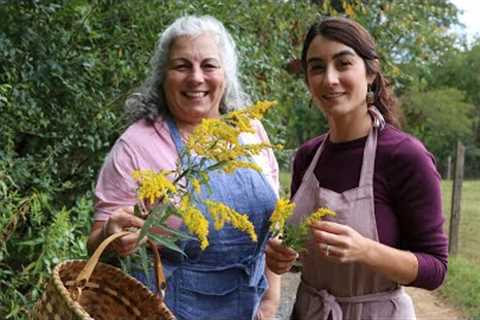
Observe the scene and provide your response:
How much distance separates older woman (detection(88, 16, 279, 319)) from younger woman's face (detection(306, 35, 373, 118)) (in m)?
0.38

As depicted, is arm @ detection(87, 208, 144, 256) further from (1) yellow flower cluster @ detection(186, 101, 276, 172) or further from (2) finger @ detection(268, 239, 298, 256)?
(2) finger @ detection(268, 239, 298, 256)

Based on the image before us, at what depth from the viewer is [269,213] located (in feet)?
6.70

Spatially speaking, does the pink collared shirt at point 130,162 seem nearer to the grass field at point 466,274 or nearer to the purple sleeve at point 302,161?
the purple sleeve at point 302,161

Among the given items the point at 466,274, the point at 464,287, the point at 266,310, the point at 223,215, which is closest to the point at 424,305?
the point at 464,287

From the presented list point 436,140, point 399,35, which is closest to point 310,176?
point 399,35

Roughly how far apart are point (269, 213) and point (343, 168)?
34 cm

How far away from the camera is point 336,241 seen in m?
1.53

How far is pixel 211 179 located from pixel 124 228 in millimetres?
429

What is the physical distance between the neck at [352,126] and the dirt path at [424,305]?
3.69 meters

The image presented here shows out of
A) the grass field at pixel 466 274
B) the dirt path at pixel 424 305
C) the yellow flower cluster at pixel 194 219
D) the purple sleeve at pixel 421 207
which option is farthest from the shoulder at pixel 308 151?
the dirt path at pixel 424 305

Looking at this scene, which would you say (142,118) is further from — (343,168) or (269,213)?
(343,168)

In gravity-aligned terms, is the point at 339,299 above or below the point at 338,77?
below

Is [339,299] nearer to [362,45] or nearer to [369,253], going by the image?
[369,253]

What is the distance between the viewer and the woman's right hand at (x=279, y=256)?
1695mm
